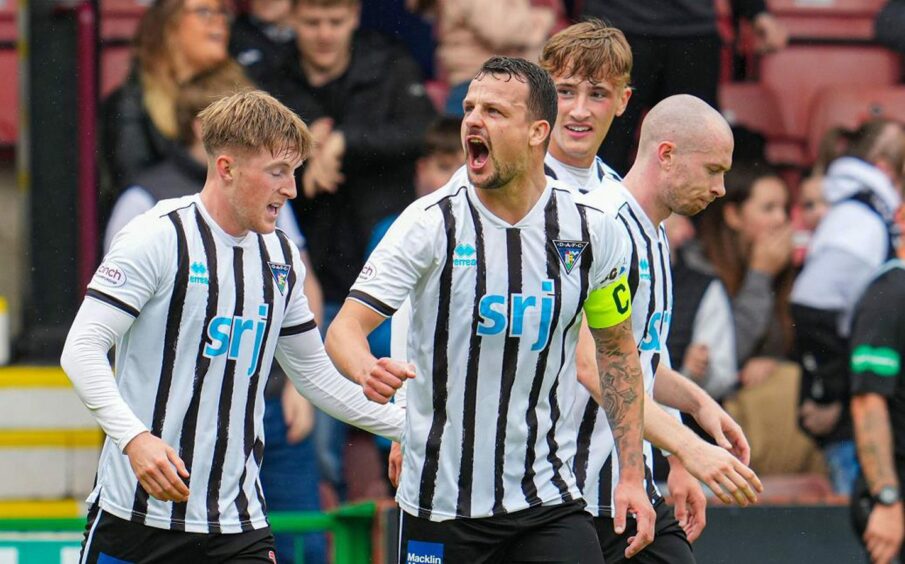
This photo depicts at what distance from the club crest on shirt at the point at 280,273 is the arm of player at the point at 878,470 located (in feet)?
10.9

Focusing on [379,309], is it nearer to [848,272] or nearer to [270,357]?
[270,357]

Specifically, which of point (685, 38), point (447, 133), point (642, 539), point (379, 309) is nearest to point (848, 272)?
point (685, 38)

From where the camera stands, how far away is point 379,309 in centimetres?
450

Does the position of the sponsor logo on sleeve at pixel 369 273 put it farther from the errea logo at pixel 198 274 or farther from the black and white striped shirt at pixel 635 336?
the black and white striped shirt at pixel 635 336

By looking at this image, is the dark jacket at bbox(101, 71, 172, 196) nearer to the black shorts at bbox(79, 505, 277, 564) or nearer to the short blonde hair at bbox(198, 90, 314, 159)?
the short blonde hair at bbox(198, 90, 314, 159)

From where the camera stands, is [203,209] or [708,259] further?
[708,259]

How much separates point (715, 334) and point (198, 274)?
3.77 metres

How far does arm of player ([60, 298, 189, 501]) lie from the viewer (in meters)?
4.31

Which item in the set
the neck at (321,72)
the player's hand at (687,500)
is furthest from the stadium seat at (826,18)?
the player's hand at (687,500)

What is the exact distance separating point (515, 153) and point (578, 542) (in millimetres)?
1160

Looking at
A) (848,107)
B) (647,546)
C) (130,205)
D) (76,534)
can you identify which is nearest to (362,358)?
(647,546)

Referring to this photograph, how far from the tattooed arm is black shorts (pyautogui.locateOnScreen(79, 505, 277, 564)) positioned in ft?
3.71

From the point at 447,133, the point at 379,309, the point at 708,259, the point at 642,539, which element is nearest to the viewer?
the point at 379,309

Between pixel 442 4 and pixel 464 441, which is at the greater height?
pixel 442 4
